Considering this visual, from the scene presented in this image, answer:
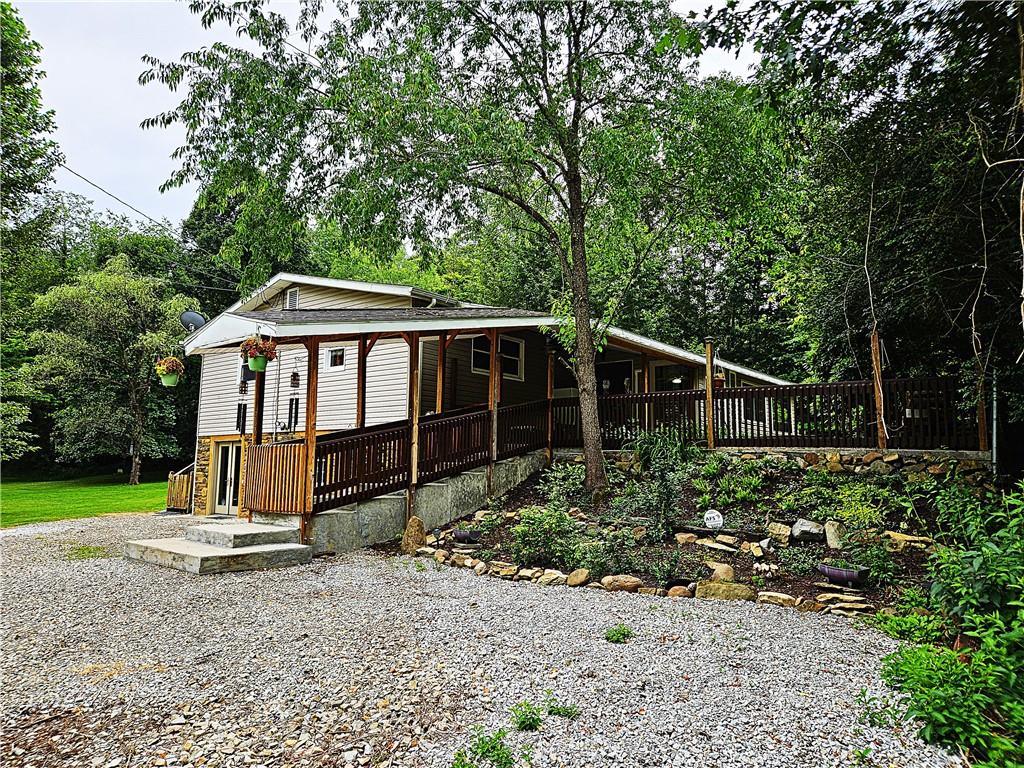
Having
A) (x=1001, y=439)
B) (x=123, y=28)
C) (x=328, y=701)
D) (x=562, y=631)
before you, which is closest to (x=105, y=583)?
(x=328, y=701)

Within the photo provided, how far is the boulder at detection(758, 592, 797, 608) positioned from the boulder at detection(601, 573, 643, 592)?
111 cm

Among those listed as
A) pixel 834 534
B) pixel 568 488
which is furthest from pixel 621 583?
pixel 568 488

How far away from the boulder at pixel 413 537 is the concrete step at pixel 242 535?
1380mm

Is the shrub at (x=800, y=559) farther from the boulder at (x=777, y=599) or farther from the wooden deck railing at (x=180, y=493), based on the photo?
the wooden deck railing at (x=180, y=493)

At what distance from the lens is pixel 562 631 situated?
14.8ft

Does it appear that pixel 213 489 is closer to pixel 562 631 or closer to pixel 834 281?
pixel 562 631

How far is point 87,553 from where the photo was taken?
7.91 metres

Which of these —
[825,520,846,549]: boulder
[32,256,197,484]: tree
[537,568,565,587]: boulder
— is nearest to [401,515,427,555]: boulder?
[537,568,565,587]: boulder

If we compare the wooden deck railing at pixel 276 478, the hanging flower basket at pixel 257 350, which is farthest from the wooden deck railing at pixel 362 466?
the hanging flower basket at pixel 257 350

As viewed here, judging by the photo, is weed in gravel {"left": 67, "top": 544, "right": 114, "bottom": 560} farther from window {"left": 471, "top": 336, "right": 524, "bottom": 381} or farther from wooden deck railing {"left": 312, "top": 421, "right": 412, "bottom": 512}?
window {"left": 471, "top": 336, "right": 524, "bottom": 381}

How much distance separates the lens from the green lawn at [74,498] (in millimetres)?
13547

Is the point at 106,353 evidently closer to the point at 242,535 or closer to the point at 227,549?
the point at 242,535

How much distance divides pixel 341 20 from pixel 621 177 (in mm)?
5138

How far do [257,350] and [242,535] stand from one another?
2251 millimetres
